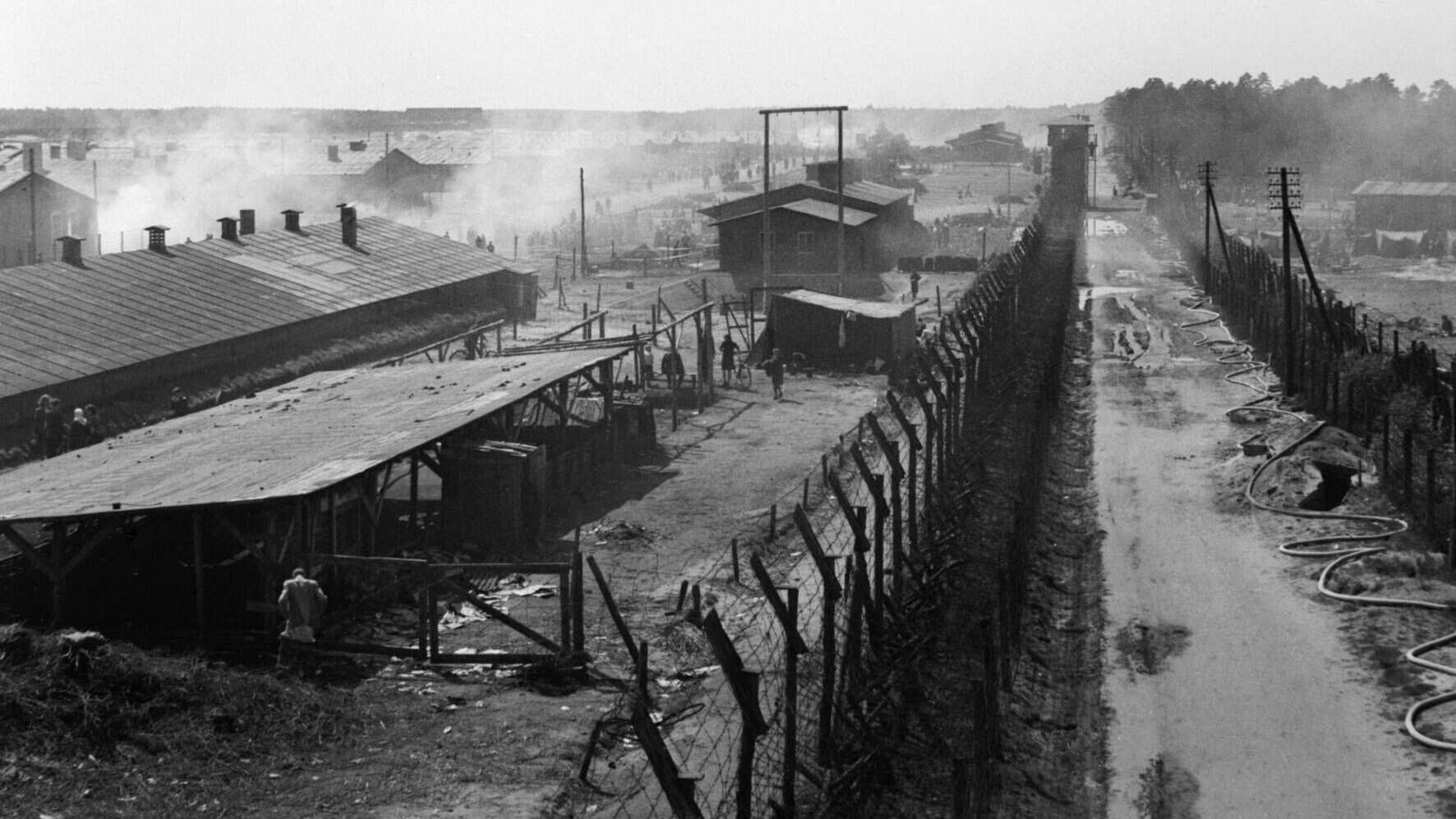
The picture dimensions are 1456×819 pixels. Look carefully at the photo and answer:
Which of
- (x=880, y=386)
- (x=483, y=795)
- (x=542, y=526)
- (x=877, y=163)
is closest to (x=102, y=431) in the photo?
(x=542, y=526)

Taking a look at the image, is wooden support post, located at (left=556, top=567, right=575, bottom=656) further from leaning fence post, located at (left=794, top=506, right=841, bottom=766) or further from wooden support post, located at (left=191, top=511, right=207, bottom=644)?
leaning fence post, located at (left=794, top=506, right=841, bottom=766)

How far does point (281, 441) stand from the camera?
21719mm

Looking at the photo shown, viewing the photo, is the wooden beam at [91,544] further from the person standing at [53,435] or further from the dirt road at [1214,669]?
the dirt road at [1214,669]

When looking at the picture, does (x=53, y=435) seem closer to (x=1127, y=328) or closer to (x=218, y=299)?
(x=218, y=299)

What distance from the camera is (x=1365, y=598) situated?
1914 centimetres

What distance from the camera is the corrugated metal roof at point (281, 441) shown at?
60.4ft

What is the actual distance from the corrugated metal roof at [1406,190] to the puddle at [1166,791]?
71067 millimetres

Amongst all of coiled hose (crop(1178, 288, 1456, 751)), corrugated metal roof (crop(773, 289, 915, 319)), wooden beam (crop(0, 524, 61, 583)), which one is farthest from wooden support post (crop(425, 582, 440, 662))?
corrugated metal roof (crop(773, 289, 915, 319))

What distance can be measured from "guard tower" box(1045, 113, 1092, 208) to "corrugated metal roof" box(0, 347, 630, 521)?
72019 millimetres

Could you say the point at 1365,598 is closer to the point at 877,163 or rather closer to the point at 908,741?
the point at 908,741

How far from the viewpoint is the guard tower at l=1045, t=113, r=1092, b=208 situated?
101 m

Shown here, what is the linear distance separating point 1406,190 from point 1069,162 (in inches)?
1618

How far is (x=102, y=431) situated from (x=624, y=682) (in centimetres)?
1743

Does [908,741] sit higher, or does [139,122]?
[139,122]
